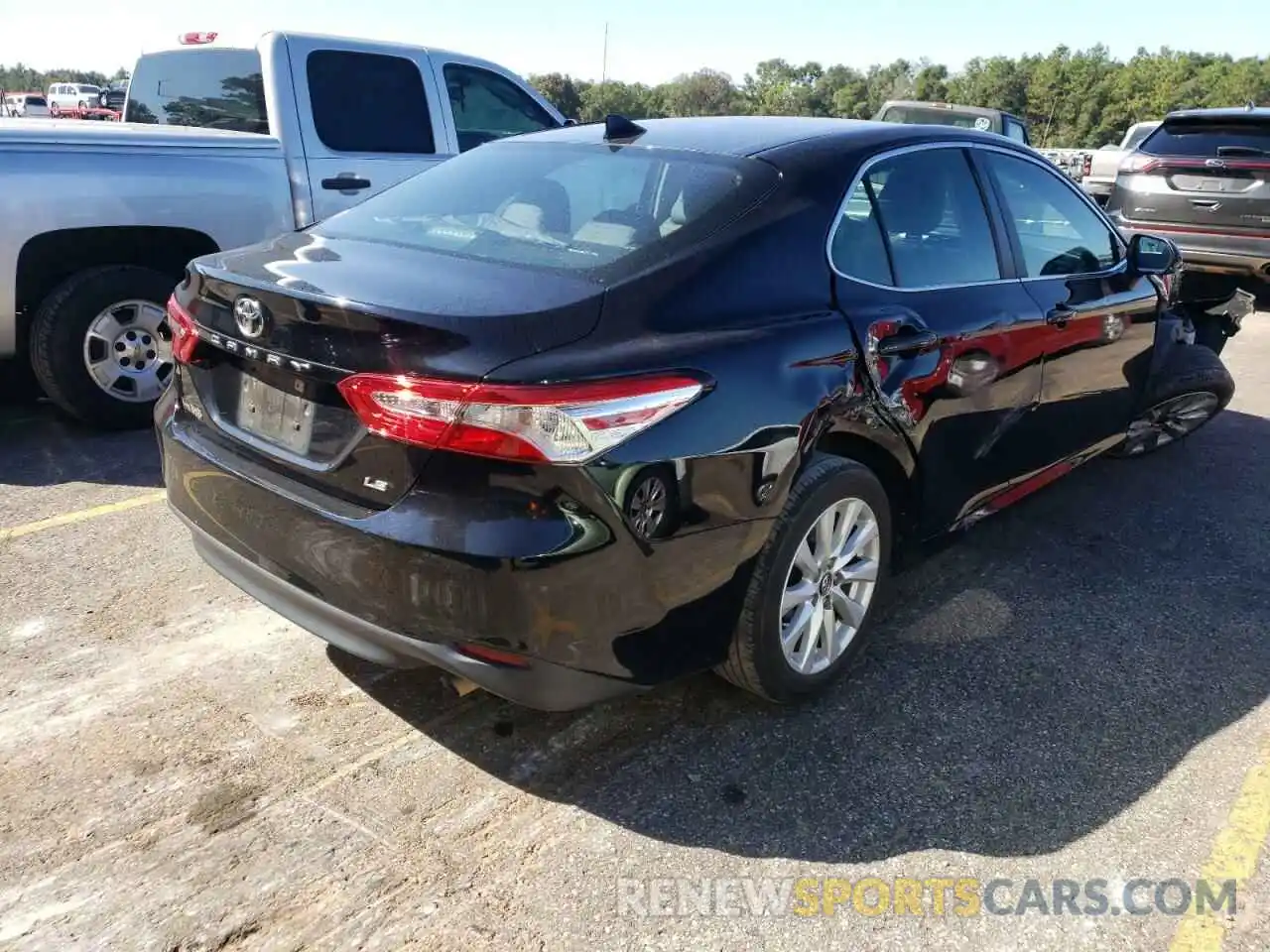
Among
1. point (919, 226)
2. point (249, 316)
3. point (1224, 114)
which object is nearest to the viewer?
point (249, 316)

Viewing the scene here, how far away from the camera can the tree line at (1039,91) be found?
69.8 meters

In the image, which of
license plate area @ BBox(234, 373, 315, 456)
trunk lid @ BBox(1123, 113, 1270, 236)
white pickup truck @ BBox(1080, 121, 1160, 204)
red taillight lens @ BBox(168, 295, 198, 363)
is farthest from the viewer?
white pickup truck @ BBox(1080, 121, 1160, 204)

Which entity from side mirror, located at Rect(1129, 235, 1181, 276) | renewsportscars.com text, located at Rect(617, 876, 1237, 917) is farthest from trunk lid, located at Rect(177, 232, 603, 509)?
side mirror, located at Rect(1129, 235, 1181, 276)

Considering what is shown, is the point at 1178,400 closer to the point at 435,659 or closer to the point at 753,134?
the point at 753,134

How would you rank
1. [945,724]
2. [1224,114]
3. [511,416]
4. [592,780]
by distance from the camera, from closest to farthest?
[511,416], [592,780], [945,724], [1224,114]

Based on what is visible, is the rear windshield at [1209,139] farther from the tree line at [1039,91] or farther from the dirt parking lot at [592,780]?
the tree line at [1039,91]

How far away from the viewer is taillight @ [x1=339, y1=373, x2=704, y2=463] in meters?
2.20

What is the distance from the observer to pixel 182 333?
2.93 metres

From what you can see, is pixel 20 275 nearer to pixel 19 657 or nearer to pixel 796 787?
A: pixel 19 657

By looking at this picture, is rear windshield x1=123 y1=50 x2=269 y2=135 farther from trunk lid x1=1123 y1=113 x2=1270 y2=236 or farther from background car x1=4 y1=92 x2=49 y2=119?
background car x1=4 y1=92 x2=49 y2=119

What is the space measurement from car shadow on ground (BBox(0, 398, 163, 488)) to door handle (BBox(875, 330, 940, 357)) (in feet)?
10.7

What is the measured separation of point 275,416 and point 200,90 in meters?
4.51

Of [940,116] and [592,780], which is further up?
[940,116]

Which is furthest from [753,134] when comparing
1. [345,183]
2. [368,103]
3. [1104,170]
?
[1104,170]
